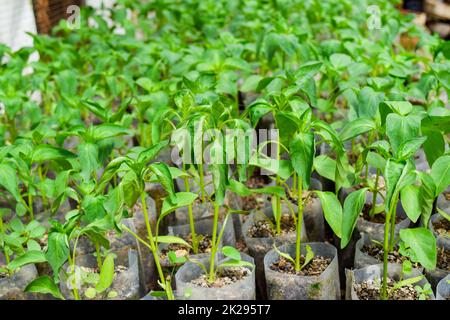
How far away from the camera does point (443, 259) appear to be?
157 centimetres

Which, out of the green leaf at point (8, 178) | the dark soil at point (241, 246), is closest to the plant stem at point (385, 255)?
the dark soil at point (241, 246)

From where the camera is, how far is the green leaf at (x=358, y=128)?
1520 mm

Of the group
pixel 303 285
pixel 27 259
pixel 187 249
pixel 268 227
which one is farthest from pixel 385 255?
pixel 27 259

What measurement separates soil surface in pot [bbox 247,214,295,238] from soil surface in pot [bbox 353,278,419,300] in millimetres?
325

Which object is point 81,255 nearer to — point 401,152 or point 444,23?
point 401,152

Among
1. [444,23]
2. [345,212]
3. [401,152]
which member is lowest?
[444,23]

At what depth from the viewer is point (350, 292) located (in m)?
1.51

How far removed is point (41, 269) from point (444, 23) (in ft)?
16.8

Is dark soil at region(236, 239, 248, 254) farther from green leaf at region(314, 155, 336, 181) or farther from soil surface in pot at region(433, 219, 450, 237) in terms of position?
soil surface in pot at region(433, 219, 450, 237)

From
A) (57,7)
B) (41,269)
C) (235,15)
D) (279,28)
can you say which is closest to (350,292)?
(41,269)

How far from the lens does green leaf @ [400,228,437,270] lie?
1.29 m

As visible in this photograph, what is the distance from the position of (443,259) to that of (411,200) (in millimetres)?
336

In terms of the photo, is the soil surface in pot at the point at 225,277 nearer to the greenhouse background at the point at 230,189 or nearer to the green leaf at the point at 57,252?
the greenhouse background at the point at 230,189

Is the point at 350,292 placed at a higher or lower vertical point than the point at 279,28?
lower
